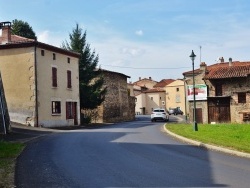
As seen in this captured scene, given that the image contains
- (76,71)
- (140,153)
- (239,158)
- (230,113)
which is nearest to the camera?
(239,158)

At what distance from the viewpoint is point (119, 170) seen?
10.2 meters

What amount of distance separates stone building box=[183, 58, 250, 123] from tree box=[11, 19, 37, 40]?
27.0 m

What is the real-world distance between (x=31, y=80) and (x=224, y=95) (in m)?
21.8

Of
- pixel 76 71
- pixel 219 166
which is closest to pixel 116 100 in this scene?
pixel 76 71

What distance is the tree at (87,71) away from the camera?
42.2m

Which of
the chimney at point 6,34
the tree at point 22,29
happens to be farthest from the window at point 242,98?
the tree at point 22,29

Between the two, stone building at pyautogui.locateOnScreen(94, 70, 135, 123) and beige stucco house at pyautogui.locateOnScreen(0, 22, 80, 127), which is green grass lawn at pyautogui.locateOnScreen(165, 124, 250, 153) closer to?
beige stucco house at pyautogui.locateOnScreen(0, 22, 80, 127)

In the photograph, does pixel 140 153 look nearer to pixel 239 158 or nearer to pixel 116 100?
pixel 239 158

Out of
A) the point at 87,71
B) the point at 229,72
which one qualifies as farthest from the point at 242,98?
the point at 87,71

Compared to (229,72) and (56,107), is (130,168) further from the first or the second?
(229,72)

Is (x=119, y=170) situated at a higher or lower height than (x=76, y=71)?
lower

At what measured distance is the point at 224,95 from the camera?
42.4 m

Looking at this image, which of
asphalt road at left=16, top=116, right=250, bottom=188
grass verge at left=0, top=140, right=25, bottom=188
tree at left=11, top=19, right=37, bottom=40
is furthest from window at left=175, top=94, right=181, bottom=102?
grass verge at left=0, top=140, right=25, bottom=188

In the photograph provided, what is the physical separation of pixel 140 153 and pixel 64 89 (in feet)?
78.1
